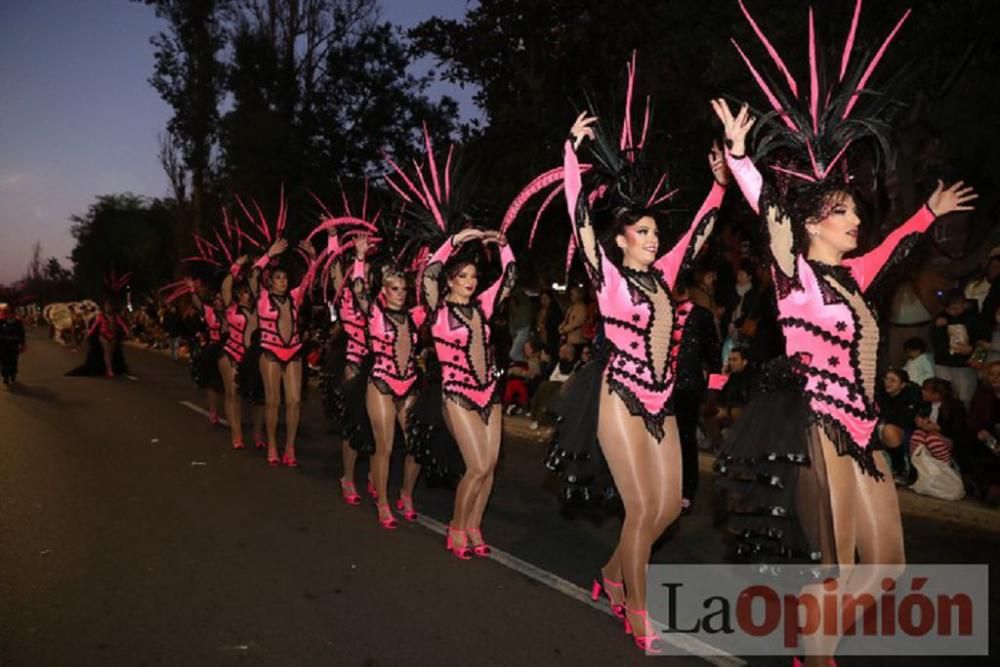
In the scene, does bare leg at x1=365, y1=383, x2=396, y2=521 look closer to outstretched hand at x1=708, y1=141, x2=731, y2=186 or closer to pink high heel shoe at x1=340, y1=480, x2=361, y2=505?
pink high heel shoe at x1=340, y1=480, x2=361, y2=505

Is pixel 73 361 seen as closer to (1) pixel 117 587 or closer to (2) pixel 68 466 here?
(2) pixel 68 466

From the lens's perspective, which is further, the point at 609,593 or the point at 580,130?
the point at 609,593

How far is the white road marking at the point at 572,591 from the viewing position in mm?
3908

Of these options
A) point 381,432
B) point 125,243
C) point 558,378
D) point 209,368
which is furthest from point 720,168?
point 125,243

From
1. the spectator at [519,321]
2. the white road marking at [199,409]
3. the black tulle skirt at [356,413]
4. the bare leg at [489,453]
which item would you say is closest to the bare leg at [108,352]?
the white road marking at [199,409]

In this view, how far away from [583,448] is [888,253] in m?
1.77

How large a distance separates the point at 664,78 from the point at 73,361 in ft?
68.3

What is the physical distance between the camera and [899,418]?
776 cm

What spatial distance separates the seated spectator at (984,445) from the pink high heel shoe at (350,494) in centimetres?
541

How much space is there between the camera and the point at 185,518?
6512mm

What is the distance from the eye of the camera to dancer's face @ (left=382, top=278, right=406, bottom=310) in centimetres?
652

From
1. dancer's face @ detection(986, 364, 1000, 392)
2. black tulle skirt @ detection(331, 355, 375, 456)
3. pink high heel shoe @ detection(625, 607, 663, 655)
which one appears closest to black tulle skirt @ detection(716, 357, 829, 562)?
pink high heel shoe @ detection(625, 607, 663, 655)

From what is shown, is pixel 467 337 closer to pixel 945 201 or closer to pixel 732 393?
pixel 945 201

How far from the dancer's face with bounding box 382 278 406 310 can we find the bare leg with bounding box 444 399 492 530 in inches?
56.5
